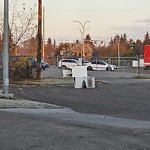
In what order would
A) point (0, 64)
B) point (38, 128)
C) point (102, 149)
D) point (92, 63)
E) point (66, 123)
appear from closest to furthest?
point (102, 149) → point (38, 128) → point (66, 123) → point (0, 64) → point (92, 63)

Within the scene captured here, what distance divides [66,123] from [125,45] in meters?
158

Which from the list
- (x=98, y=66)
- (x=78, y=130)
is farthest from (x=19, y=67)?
(x=98, y=66)

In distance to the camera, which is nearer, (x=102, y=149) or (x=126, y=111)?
(x=102, y=149)

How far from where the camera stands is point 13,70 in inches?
1299

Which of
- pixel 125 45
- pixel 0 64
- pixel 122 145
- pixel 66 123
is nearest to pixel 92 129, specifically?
pixel 66 123

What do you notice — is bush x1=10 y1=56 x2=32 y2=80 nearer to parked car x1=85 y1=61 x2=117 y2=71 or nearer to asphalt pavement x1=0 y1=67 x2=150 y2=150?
asphalt pavement x1=0 y1=67 x2=150 y2=150

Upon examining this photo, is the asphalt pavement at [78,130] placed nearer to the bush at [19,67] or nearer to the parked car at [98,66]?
the bush at [19,67]

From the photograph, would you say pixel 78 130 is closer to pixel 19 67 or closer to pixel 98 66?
pixel 19 67

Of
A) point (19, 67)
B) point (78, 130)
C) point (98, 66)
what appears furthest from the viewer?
point (98, 66)

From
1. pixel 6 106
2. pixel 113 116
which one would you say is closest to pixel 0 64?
pixel 6 106

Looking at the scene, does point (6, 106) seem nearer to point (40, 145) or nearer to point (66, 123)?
point (66, 123)

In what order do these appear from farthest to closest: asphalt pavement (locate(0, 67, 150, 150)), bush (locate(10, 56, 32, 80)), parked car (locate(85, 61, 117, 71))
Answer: parked car (locate(85, 61, 117, 71))
bush (locate(10, 56, 32, 80))
asphalt pavement (locate(0, 67, 150, 150))

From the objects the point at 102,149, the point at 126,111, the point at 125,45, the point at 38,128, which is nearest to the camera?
the point at 102,149

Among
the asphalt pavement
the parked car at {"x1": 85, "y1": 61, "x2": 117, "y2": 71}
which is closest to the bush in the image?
the asphalt pavement
